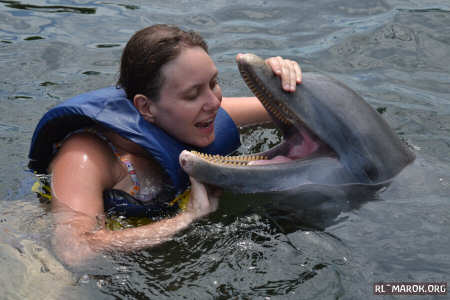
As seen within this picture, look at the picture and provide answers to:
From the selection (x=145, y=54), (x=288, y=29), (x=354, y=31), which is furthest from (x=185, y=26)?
(x=145, y=54)

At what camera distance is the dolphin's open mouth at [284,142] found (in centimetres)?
451

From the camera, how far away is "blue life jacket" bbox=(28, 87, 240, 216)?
4852 mm

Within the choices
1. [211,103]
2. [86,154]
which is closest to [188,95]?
[211,103]

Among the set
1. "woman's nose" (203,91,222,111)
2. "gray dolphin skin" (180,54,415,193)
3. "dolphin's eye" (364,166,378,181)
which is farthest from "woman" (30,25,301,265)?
"dolphin's eye" (364,166,378,181)

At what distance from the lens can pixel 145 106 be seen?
16.4 feet

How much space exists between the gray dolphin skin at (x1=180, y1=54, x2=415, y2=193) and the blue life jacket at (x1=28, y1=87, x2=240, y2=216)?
53 cm

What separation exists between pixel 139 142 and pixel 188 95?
55 cm

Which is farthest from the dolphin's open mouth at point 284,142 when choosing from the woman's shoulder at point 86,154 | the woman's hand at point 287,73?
the woman's shoulder at point 86,154

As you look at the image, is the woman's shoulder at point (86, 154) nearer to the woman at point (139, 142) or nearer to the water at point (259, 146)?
the woman at point (139, 142)

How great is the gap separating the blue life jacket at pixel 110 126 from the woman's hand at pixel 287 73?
108 centimetres

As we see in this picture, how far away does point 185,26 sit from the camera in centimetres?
993

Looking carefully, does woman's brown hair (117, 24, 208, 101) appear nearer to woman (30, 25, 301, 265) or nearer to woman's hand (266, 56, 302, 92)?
woman (30, 25, 301, 265)

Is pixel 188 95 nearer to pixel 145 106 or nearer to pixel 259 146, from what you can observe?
pixel 145 106

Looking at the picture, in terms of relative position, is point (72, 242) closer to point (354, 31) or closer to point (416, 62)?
point (416, 62)
